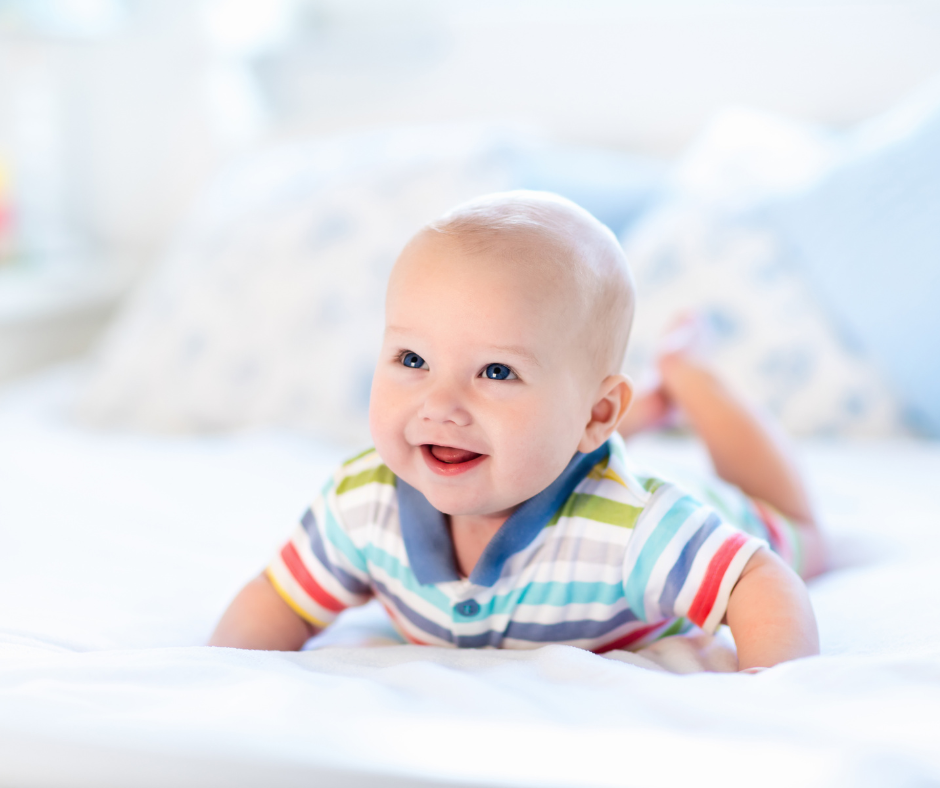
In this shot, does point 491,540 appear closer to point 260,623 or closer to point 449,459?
point 449,459

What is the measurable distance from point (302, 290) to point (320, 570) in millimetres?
794

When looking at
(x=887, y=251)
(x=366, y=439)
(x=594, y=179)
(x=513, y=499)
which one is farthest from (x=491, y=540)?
(x=594, y=179)

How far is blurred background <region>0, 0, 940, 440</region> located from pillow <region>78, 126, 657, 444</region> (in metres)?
0.09

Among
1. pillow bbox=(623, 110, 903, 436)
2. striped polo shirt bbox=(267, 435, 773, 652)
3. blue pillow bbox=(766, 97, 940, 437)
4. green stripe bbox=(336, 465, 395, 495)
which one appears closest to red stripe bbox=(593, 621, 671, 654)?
striped polo shirt bbox=(267, 435, 773, 652)

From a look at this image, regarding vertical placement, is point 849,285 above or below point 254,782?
above

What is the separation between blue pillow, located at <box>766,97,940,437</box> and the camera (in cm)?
121

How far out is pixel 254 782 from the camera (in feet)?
1.18

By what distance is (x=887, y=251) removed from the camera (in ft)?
4.11

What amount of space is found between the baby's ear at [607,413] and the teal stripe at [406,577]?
0.15m

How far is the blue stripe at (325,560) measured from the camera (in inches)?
28.9

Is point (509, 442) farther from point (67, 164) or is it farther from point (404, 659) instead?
point (67, 164)

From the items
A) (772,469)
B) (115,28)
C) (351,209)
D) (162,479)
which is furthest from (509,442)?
(115,28)

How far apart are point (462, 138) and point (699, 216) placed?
A: 41cm

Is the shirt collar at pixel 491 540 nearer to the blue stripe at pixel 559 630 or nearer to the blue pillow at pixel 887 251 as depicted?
the blue stripe at pixel 559 630
